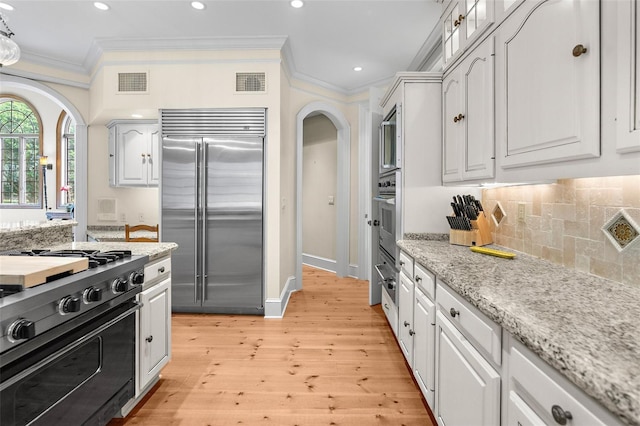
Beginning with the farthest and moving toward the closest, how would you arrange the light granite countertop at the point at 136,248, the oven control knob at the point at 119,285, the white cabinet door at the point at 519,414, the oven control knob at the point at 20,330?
1. the light granite countertop at the point at 136,248
2. the oven control knob at the point at 119,285
3. the oven control knob at the point at 20,330
4. the white cabinet door at the point at 519,414

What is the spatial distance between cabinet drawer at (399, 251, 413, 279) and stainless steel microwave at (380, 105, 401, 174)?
28.6 inches

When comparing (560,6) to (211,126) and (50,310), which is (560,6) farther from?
(211,126)

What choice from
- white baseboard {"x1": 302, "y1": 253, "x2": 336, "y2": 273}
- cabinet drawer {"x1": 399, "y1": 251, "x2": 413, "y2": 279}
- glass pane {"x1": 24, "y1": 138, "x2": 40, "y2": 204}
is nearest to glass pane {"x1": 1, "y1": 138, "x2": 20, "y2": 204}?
glass pane {"x1": 24, "y1": 138, "x2": 40, "y2": 204}

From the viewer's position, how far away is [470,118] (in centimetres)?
200

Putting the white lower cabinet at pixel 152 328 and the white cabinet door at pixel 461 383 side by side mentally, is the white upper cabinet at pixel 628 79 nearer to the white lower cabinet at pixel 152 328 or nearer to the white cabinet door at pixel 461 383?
the white cabinet door at pixel 461 383

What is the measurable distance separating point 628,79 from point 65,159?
26.3ft

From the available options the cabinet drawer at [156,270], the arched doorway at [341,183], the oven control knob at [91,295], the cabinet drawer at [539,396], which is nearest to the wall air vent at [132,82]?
the arched doorway at [341,183]

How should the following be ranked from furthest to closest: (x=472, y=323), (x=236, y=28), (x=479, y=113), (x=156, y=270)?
(x=236, y=28), (x=156, y=270), (x=479, y=113), (x=472, y=323)

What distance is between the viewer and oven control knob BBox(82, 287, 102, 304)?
137 cm

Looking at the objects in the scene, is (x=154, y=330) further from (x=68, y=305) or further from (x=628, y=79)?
(x=628, y=79)

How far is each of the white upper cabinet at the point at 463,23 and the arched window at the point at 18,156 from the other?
Answer: 24.9 feet

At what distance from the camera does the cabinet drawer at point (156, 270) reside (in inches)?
74.3

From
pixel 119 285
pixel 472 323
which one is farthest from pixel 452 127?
pixel 119 285

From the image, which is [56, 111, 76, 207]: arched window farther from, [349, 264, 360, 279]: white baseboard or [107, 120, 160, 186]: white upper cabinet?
[349, 264, 360, 279]: white baseboard
